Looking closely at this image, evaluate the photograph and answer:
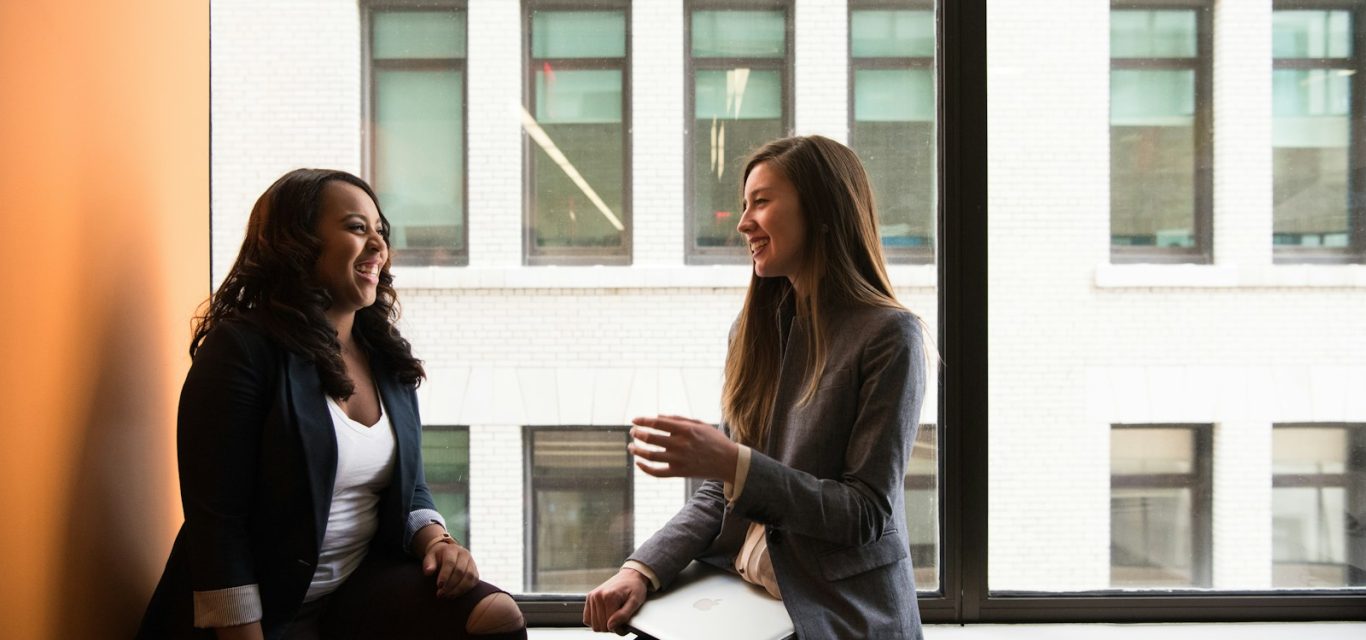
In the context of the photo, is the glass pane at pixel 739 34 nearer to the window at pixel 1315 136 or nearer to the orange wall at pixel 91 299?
the orange wall at pixel 91 299

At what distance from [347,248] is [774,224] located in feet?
2.71

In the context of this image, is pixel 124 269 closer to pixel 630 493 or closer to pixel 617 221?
pixel 617 221

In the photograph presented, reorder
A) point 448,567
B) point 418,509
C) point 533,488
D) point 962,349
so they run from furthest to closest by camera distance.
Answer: point 533,488, point 962,349, point 418,509, point 448,567

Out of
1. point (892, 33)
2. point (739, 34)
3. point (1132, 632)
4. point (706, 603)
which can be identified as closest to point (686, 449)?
point (706, 603)

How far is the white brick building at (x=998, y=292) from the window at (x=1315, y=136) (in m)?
0.05

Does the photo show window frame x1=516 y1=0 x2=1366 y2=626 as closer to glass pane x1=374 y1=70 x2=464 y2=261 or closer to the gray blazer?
glass pane x1=374 y1=70 x2=464 y2=261

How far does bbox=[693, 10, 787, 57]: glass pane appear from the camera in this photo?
8.29 ft

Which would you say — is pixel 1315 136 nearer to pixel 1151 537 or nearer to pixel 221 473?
pixel 1151 537

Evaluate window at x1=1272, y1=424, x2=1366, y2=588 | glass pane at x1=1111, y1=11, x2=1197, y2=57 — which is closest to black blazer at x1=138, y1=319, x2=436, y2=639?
glass pane at x1=1111, y1=11, x2=1197, y2=57

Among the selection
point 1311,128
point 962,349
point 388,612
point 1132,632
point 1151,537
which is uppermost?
point 1311,128

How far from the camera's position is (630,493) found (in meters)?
2.57

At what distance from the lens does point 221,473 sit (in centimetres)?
147

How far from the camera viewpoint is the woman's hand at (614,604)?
64.4 inches

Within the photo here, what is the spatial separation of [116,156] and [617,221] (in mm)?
1234
